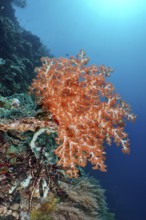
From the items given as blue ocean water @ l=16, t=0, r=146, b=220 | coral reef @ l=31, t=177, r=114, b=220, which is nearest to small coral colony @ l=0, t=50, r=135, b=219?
coral reef @ l=31, t=177, r=114, b=220

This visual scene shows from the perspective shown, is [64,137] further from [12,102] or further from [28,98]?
[28,98]

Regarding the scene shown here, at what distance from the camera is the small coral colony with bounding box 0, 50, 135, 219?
3.24m

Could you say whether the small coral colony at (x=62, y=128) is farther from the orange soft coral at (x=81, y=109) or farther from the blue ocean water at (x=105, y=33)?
the blue ocean water at (x=105, y=33)

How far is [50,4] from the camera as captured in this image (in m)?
159

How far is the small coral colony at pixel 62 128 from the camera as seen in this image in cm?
324

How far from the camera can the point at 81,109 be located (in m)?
3.44

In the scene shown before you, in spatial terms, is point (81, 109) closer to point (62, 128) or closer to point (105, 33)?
point (62, 128)

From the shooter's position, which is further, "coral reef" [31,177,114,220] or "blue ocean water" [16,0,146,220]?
"blue ocean water" [16,0,146,220]

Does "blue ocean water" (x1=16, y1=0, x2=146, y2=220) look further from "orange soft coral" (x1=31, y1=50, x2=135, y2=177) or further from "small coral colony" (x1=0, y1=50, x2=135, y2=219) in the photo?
"orange soft coral" (x1=31, y1=50, x2=135, y2=177)

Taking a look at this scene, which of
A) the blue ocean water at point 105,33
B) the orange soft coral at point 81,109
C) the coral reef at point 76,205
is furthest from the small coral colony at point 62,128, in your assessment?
the blue ocean water at point 105,33

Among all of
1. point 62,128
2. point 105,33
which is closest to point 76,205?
point 62,128

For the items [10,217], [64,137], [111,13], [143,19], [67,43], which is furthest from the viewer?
[67,43]

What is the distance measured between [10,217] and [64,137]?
187 cm

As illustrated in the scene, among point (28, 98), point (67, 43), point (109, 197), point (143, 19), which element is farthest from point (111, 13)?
point (28, 98)
